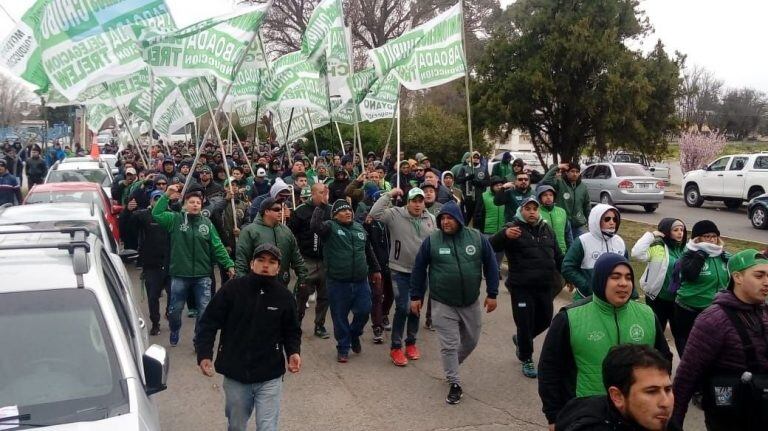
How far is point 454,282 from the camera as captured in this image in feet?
20.0

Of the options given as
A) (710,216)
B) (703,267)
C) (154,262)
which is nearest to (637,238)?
(710,216)

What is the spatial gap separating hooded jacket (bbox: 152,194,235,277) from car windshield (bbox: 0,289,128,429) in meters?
3.60

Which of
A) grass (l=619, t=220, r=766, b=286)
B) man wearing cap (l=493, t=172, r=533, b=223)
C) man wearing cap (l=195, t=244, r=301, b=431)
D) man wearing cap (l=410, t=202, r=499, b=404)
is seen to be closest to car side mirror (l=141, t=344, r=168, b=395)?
man wearing cap (l=195, t=244, r=301, b=431)

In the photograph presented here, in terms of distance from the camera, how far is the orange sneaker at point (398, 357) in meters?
7.07

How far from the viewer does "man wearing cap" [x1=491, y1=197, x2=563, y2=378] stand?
6.55m

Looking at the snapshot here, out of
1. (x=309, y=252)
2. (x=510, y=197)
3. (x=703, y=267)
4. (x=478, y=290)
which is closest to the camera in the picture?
(x=703, y=267)

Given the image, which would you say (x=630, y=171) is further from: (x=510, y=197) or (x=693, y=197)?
(x=510, y=197)

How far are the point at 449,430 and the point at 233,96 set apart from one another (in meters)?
9.10

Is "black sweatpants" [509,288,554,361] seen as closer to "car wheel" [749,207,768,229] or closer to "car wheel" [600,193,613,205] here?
"car wheel" [749,207,768,229]

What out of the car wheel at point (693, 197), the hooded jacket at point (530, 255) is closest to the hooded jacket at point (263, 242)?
the hooded jacket at point (530, 255)

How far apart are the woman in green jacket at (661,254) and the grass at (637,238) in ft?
15.0

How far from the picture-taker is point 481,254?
20.4ft

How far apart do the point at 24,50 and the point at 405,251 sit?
479 cm

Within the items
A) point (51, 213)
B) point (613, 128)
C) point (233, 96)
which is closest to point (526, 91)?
point (613, 128)
